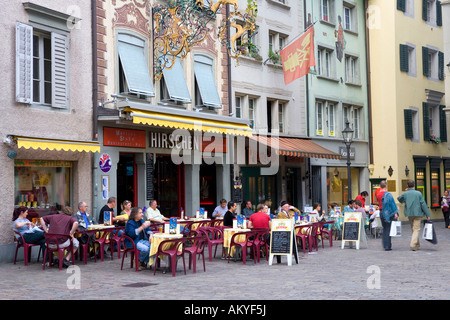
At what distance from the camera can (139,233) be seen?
12141 mm

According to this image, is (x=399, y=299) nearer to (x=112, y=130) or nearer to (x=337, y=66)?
(x=112, y=130)

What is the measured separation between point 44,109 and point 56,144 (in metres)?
1.28

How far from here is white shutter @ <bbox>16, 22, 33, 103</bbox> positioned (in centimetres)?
1441

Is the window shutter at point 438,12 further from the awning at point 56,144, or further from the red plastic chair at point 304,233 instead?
the awning at point 56,144

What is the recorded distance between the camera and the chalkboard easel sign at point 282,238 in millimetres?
13312

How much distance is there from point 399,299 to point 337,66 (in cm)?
2120

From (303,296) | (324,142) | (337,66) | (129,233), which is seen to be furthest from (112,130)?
(337,66)

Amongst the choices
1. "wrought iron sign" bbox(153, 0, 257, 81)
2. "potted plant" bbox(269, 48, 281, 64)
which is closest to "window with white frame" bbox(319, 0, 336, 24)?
"potted plant" bbox(269, 48, 281, 64)

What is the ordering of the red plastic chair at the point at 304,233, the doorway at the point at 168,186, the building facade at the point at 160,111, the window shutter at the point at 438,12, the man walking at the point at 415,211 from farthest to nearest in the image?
the window shutter at the point at 438,12, the doorway at the point at 168,186, the building facade at the point at 160,111, the man walking at the point at 415,211, the red plastic chair at the point at 304,233

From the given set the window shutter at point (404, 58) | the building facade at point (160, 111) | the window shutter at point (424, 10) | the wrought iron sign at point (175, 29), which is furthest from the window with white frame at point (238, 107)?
the window shutter at point (424, 10)

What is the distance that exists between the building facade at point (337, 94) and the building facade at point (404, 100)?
621mm

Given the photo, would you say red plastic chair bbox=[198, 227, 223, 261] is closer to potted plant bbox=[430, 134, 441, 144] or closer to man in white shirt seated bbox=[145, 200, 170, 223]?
man in white shirt seated bbox=[145, 200, 170, 223]

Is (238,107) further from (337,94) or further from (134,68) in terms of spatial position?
(337,94)

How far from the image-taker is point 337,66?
28.8 m
